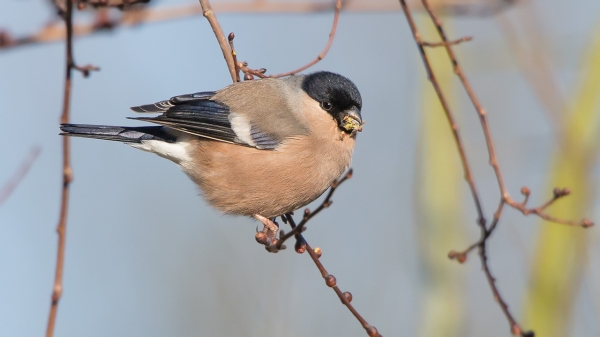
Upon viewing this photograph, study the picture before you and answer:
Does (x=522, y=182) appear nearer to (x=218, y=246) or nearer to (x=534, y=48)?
(x=534, y=48)

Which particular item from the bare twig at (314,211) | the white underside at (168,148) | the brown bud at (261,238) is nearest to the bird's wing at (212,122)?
the white underside at (168,148)

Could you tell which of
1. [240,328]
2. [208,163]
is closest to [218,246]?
[240,328]

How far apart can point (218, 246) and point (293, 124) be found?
283 centimetres

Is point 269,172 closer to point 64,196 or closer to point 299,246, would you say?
point 299,246

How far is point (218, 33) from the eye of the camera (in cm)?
355

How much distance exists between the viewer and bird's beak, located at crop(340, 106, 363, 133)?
4.00m

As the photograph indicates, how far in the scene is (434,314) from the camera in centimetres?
426

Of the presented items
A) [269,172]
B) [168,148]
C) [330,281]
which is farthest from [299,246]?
[168,148]

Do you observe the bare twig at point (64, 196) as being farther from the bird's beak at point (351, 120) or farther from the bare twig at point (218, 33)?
the bird's beak at point (351, 120)

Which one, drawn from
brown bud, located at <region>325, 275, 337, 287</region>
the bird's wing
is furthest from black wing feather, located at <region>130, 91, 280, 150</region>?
brown bud, located at <region>325, 275, 337, 287</region>

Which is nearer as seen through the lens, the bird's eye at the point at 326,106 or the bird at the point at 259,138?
the bird at the point at 259,138

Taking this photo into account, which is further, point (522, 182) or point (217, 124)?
point (522, 182)

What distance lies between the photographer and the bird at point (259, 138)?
3.94 metres

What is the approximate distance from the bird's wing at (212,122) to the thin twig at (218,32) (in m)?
0.27
